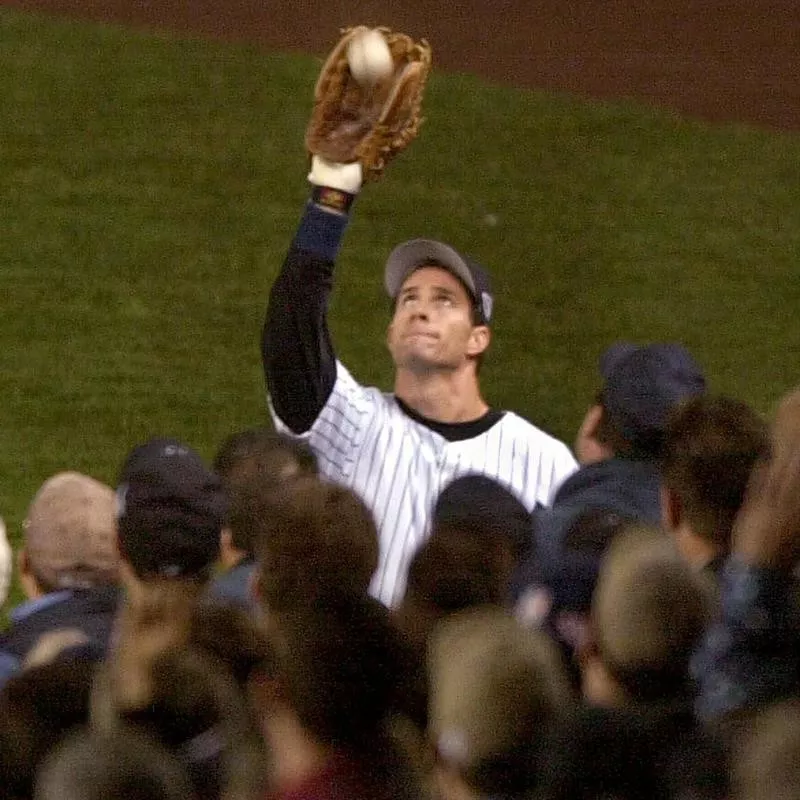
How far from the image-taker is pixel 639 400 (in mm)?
3336

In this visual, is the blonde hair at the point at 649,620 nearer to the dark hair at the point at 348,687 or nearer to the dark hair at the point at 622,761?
the dark hair at the point at 622,761

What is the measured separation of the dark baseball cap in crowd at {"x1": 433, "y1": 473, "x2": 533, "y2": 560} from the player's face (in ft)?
2.81

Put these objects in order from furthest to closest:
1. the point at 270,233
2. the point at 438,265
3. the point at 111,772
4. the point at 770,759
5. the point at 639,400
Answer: the point at 270,233 < the point at 438,265 < the point at 639,400 < the point at 111,772 < the point at 770,759

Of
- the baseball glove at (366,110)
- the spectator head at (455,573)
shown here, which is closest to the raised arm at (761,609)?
the spectator head at (455,573)

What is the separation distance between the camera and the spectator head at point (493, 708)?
1.97 m

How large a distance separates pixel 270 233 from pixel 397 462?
4034 mm

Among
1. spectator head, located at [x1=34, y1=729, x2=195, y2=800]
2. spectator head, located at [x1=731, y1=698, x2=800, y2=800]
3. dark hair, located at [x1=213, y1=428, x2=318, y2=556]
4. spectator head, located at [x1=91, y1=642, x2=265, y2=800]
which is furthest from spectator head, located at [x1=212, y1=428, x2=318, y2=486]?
spectator head, located at [x1=731, y1=698, x2=800, y2=800]

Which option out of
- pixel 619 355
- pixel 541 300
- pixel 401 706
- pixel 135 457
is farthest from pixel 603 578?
pixel 541 300

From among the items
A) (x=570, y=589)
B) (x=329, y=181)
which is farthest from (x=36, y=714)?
(x=329, y=181)

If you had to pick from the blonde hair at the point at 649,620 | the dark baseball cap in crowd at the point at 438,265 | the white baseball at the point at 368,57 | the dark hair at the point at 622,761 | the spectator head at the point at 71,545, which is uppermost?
the white baseball at the point at 368,57

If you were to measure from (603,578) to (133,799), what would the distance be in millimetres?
625

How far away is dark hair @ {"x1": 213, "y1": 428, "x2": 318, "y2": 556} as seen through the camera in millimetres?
3240

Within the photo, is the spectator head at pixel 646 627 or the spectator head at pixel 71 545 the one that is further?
the spectator head at pixel 71 545

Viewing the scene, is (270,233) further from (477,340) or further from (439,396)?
(439,396)
